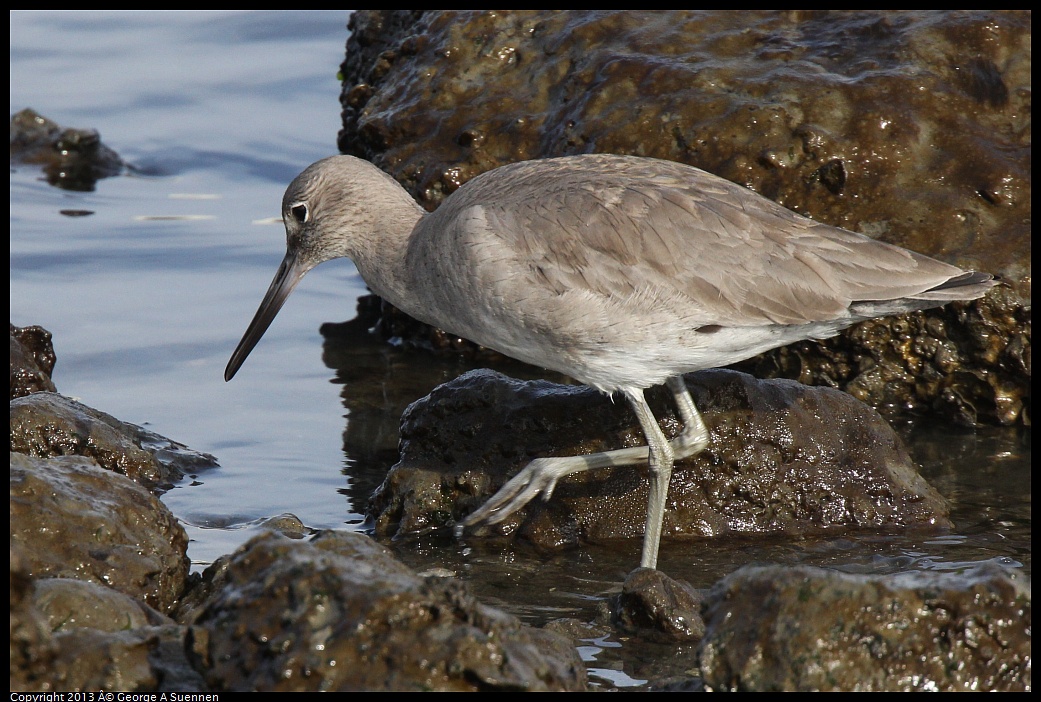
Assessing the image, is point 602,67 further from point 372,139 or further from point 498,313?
point 498,313

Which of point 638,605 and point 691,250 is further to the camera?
point 691,250

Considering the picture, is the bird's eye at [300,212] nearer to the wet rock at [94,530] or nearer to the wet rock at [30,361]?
the wet rock at [30,361]

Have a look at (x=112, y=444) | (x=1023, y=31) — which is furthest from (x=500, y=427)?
(x=1023, y=31)

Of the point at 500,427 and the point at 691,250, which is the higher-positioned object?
the point at 691,250

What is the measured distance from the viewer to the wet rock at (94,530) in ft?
16.2

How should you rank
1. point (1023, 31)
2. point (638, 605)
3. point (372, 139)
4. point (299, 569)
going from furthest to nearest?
point (372, 139) < point (1023, 31) < point (638, 605) < point (299, 569)

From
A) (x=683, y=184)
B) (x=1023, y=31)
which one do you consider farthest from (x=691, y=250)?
(x=1023, y=31)

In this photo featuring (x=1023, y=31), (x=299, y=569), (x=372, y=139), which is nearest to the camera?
(x=299, y=569)

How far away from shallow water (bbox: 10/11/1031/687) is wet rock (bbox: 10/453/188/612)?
75cm

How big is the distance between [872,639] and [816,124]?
4.66 m

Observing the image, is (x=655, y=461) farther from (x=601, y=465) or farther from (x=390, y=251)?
(x=390, y=251)

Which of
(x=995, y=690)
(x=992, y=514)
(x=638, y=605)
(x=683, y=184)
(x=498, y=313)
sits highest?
(x=683, y=184)

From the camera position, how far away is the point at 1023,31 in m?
8.35

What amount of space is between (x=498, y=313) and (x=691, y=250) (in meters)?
0.97
